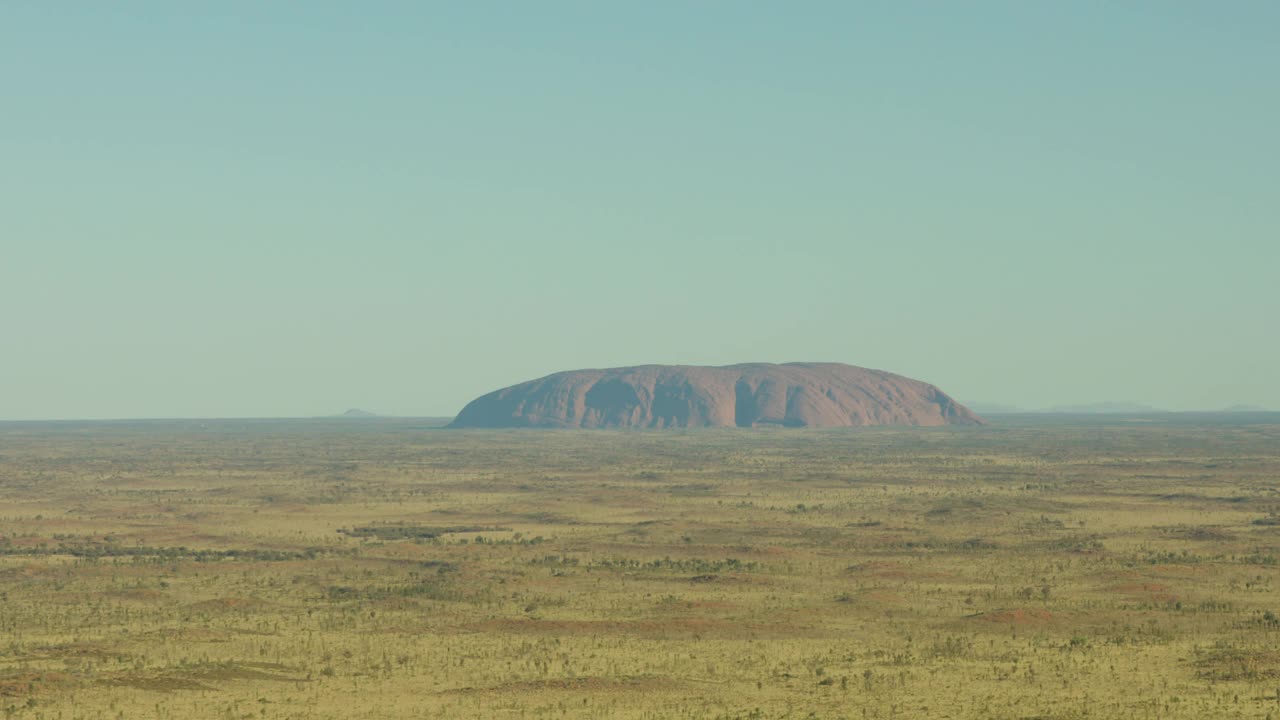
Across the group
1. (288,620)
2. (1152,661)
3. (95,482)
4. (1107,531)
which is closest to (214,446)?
(95,482)

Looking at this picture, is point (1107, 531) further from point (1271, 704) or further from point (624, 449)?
point (624, 449)

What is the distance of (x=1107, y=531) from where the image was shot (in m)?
67.2

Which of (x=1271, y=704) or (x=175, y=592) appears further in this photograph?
(x=175, y=592)

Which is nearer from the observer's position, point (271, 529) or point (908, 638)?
point (908, 638)

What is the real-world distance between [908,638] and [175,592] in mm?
22918

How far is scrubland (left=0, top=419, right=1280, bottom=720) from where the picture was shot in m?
31.7

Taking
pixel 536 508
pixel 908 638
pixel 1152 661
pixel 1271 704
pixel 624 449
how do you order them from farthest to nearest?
pixel 624 449 → pixel 536 508 → pixel 908 638 → pixel 1152 661 → pixel 1271 704

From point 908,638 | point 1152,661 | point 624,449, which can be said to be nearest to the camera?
point 1152,661

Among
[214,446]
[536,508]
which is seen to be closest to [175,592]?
[536,508]

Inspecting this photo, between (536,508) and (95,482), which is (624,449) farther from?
(536,508)

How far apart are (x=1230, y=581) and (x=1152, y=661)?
15801 mm

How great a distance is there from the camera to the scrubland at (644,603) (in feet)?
104

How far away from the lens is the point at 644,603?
4491cm

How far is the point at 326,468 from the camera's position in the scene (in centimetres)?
13088
